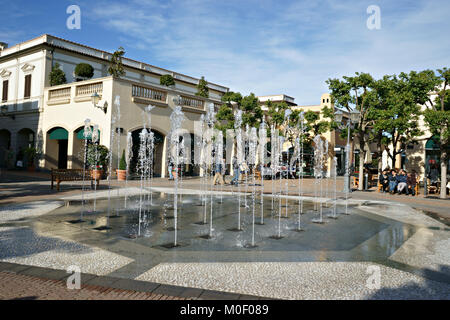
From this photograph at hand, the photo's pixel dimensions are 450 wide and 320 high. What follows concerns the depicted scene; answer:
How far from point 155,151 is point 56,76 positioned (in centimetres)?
986

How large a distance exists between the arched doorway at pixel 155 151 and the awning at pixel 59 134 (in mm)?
5623

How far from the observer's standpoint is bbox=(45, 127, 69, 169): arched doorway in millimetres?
24453

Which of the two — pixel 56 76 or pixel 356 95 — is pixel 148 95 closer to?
pixel 56 76

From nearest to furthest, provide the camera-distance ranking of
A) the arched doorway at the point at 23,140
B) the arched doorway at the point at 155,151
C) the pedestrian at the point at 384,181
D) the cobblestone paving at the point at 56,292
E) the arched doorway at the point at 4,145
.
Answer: the cobblestone paving at the point at 56,292 → the pedestrian at the point at 384,181 → the arched doorway at the point at 155,151 → the arched doorway at the point at 23,140 → the arched doorway at the point at 4,145

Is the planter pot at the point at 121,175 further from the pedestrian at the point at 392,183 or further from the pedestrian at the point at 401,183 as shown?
the pedestrian at the point at 401,183

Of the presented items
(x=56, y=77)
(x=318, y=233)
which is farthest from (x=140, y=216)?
(x=56, y=77)

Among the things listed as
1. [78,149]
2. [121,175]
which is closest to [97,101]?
[78,149]

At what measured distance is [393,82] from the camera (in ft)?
64.3

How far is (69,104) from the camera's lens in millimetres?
23672

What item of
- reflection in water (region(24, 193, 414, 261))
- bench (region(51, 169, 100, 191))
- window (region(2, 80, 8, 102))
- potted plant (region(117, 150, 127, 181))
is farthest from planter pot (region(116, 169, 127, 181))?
window (region(2, 80, 8, 102))

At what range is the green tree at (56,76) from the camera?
25.0 m

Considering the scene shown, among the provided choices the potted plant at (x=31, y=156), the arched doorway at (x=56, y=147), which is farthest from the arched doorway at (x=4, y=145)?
the arched doorway at (x=56, y=147)
